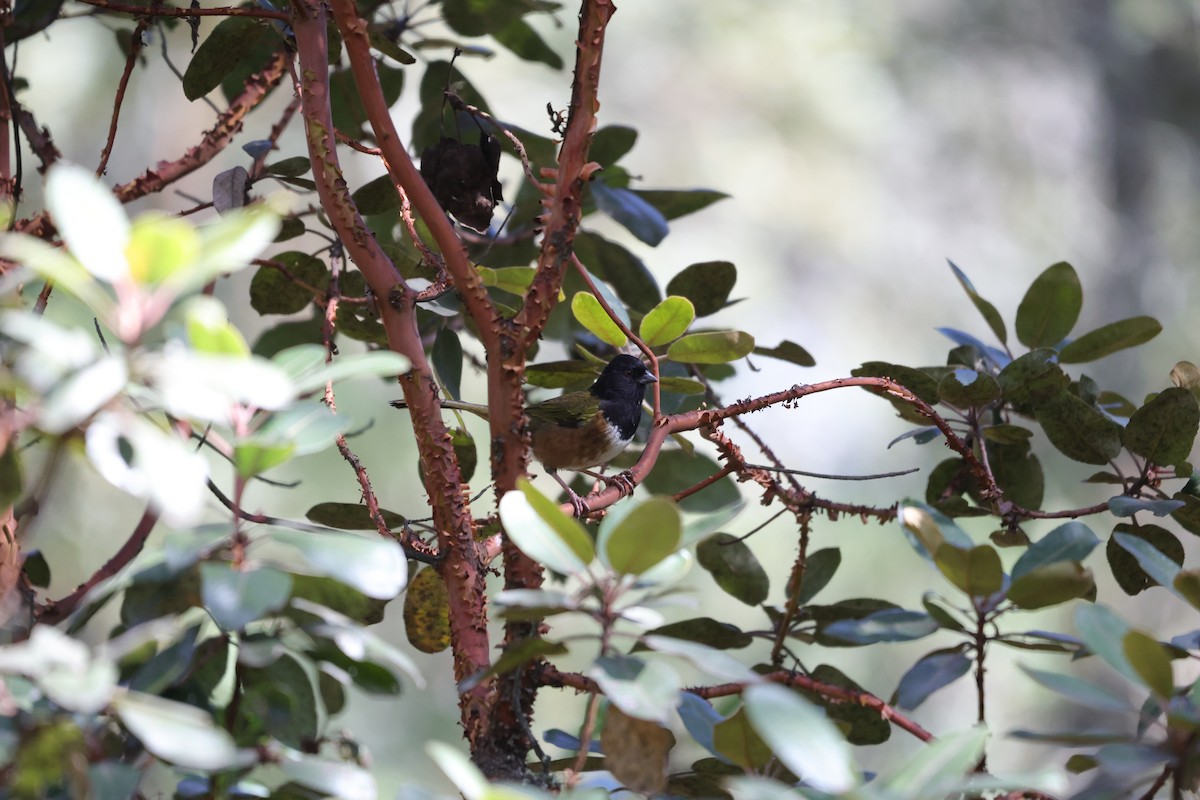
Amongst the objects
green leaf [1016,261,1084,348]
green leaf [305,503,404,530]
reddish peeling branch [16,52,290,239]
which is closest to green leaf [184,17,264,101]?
reddish peeling branch [16,52,290,239]

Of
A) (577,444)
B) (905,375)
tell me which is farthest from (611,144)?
(577,444)

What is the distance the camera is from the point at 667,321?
1116 millimetres

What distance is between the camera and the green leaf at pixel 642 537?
2.25 feet

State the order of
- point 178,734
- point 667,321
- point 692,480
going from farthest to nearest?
point 692,480 → point 667,321 → point 178,734

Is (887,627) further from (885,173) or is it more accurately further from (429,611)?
(885,173)

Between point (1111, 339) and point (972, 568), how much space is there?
77cm

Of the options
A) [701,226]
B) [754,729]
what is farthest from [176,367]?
[701,226]

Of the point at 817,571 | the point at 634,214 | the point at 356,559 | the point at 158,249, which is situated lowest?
the point at 356,559

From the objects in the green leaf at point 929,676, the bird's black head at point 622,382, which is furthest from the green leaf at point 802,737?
the bird's black head at point 622,382

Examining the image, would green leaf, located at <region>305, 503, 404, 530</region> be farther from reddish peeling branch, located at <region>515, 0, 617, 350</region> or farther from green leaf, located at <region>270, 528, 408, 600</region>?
green leaf, located at <region>270, 528, 408, 600</region>

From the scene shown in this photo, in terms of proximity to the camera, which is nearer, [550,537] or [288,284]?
[550,537]

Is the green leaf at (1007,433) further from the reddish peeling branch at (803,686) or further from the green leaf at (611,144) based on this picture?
the green leaf at (611,144)

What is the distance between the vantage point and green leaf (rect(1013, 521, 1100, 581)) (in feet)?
2.79

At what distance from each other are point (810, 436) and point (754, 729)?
19.8 ft
